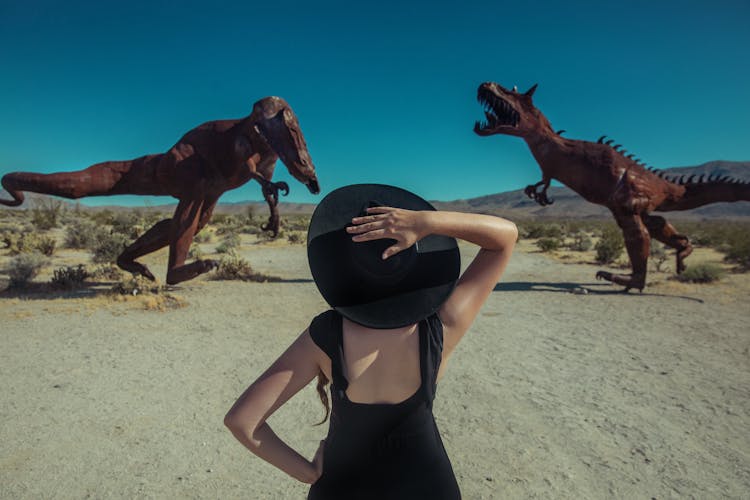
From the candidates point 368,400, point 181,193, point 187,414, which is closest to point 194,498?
point 187,414

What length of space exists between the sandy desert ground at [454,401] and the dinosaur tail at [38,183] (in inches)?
81.0

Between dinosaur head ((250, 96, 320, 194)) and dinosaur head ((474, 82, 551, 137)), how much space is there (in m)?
4.37

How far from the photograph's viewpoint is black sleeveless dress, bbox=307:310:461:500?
1.28m

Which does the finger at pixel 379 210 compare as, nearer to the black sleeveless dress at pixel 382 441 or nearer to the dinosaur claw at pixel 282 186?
the black sleeveless dress at pixel 382 441

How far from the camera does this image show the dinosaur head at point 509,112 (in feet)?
30.8

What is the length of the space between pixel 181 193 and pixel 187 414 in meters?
5.55

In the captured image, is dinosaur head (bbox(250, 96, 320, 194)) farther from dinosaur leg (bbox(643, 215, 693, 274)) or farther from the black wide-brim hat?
dinosaur leg (bbox(643, 215, 693, 274))

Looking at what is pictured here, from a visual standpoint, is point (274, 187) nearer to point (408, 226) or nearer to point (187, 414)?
point (187, 414)

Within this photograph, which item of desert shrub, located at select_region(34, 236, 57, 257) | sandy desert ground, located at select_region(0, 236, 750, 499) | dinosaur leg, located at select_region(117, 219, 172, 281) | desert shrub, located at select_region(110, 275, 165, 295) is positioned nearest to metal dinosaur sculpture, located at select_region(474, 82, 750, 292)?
sandy desert ground, located at select_region(0, 236, 750, 499)

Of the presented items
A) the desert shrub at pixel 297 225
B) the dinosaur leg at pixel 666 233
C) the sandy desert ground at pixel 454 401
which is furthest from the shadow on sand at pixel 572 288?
the desert shrub at pixel 297 225

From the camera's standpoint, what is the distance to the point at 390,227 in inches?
39.9

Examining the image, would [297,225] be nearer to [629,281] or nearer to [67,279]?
[67,279]

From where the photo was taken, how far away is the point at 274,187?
318 inches

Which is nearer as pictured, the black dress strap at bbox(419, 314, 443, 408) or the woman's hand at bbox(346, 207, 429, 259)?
the woman's hand at bbox(346, 207, 429, 259)
